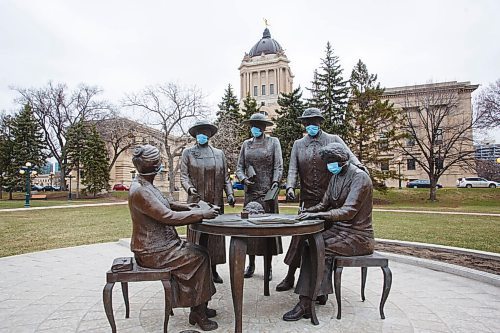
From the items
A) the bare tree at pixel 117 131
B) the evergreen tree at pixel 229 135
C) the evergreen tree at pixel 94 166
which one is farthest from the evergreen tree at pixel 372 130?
the evergreen tree at pixel 94 166

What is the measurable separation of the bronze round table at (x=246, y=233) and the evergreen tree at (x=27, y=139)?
131ft

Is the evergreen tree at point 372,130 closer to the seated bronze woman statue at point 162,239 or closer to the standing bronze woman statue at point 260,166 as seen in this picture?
the standing bronze woman statue at point 260,166

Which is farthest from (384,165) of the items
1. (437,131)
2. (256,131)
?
(256,131)

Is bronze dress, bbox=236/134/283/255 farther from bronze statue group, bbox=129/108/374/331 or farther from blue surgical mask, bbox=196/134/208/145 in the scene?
blue surgical mask, bbox=196/134/208/145

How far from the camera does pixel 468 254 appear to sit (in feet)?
23.3

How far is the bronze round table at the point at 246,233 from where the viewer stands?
11.2 feet

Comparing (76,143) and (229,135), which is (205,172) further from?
(76,143)

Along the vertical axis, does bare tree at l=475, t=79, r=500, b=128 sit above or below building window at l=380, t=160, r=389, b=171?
above

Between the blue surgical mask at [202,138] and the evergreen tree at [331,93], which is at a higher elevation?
the evergreen tree at [331,93]

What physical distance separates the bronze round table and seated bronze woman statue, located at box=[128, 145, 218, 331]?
24cm

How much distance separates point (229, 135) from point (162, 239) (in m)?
27.4

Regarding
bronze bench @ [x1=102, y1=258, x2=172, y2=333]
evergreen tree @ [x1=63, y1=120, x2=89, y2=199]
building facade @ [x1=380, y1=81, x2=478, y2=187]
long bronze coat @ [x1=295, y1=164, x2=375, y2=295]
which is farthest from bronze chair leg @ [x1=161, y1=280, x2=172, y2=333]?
evergreen tree @ [x1=63, y1=120, x2=89, y2=199]

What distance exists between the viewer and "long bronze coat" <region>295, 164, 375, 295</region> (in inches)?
157

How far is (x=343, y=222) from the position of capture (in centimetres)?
422
